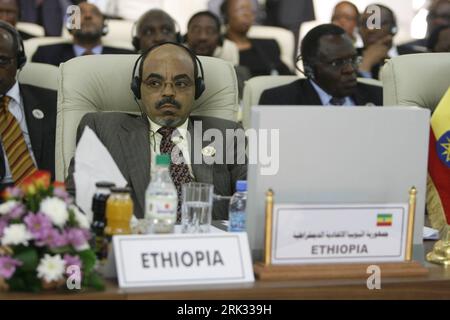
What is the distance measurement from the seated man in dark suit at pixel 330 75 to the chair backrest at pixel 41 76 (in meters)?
0.99

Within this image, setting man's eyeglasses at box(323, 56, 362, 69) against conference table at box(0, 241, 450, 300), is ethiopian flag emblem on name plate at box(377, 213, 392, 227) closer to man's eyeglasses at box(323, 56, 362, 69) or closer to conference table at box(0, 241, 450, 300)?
conference table at box(0, 241, 450, 300)

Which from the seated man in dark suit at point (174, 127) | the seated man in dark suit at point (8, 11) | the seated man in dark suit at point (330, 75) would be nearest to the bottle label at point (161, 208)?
the seated man in dark suit at point (174, 127)

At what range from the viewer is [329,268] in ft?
6.40

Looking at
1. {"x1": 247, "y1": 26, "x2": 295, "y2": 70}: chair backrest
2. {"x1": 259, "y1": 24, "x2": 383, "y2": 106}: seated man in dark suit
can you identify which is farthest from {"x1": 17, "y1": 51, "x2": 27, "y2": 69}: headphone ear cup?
{"x1": 247, "y1": 26, "x2": 295, "y2": 70}: chair backrest

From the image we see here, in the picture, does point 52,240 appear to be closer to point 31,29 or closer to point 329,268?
point 329,268

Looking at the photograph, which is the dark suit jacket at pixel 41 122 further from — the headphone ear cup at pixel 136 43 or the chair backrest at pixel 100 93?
the headphone ear cup at pixel 136 43

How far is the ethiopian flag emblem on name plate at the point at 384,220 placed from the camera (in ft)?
6.48

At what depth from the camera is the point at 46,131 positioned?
3.37m

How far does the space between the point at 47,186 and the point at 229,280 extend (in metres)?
0.40

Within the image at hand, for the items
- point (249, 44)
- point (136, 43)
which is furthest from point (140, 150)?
point (249, 44)

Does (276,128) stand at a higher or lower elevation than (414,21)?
lower
